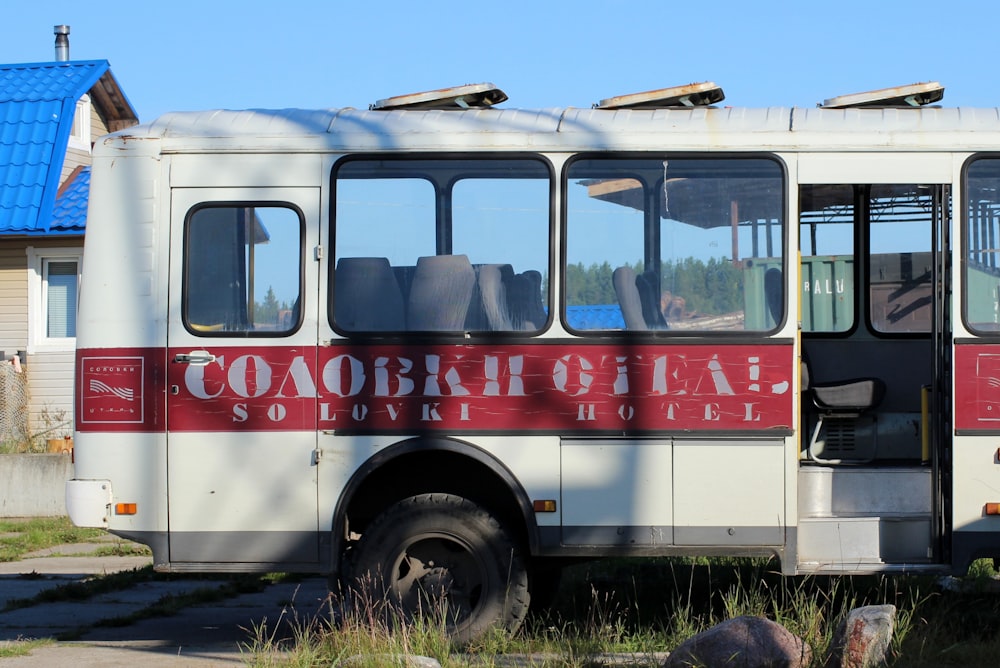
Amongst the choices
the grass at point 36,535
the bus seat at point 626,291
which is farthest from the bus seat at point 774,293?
the grass at point 36,535

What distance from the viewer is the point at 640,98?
7.42m

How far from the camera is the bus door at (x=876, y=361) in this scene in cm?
696

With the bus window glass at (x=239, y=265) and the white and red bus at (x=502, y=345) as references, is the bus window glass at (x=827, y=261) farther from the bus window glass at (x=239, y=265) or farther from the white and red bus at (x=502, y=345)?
the bus window glass at (x=239, y=265)

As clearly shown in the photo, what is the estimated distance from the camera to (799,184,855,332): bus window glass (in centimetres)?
838

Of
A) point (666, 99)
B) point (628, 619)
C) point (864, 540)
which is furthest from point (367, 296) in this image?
point (864, 540)

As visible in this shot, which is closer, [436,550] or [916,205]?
[436,550]

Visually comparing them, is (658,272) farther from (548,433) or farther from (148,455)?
(148,455)

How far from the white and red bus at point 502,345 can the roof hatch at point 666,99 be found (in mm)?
185

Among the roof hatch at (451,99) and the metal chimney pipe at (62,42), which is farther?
the metal chimney pipe at (62,42)

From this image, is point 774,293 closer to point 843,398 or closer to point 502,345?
point 843,398

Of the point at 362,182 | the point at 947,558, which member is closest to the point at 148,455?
the point at 362,182

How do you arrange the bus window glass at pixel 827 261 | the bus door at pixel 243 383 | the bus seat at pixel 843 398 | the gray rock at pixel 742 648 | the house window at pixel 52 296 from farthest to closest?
the house window at pixel 52 296 → the bus window glass at pixel 827 261 → the bus seat at pixel 843 398 → the bus door at pixel 243 383 → the gray rock at pixel 742 648

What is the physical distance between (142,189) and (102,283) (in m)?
0.59

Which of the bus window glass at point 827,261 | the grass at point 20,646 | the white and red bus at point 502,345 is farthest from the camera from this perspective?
the bus window glass at point 827,261
